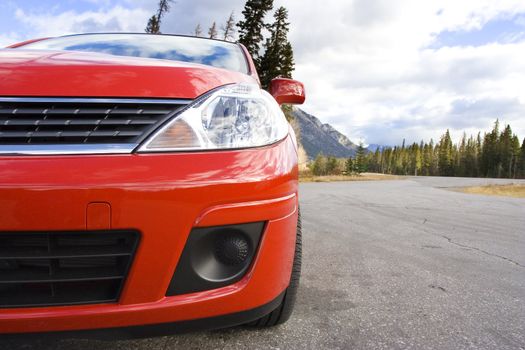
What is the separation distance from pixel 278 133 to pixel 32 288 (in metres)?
0.95

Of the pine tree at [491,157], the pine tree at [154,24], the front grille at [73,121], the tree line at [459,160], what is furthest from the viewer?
the pine tree at [491,157]

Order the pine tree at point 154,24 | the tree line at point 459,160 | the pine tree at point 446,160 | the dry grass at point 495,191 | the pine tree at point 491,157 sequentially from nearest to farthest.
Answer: the dry grass at point 495,191 → the pine tree at point 154,24 → the tree line at point 459,160 → the pine tree at point 491,157 → the pine tree at point 446,160

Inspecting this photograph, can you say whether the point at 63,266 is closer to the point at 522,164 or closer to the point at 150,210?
the point at 150,210

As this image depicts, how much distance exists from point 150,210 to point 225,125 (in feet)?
1.34

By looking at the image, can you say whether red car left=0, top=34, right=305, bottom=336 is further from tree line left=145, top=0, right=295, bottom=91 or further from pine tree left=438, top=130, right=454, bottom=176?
pine tree left=438, top=130, right=454, bottom=176

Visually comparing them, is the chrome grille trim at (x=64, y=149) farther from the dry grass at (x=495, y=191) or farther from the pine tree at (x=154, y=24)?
the pine tree at (x=154, y=24)

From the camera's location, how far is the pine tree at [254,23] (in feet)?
94.9

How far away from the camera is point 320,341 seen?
155cm

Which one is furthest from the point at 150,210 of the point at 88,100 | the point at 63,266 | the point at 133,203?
the point at 88,100

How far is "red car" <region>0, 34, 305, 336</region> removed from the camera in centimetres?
106

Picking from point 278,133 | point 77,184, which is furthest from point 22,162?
point 278,133

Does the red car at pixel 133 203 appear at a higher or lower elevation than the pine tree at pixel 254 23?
lower

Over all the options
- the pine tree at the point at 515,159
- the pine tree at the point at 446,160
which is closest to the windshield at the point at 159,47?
the pine tree at the point at 515,159

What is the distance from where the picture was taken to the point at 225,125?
1.33 m
